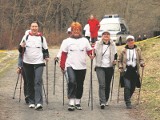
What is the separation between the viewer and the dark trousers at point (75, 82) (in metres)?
9.88

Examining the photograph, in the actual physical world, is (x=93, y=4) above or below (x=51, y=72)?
above

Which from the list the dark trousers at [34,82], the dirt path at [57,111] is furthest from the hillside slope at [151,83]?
the dark trousers at [34,82]

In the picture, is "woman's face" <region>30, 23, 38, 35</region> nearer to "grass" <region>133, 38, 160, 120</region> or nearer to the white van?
"grass" <region>133, 38, 160, 120</region>

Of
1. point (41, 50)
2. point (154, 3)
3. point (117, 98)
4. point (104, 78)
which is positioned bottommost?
point (117, 98)

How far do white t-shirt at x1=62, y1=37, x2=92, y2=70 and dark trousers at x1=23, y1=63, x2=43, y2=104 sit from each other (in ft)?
2.41

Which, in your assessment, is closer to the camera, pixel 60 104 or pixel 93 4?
pixel 60 104

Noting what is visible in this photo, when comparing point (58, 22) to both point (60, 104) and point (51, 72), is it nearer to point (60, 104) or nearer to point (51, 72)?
point (51, 72)

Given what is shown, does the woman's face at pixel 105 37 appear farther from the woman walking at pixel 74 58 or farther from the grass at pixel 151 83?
the grass at pixel 151 83

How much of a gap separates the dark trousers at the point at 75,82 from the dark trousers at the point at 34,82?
0.71 m

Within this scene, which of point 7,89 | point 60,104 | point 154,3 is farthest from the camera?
point 154,3

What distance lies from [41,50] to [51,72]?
22.9 feet

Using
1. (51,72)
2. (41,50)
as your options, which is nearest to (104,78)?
(41,50)

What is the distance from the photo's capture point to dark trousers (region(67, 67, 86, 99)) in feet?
32.4

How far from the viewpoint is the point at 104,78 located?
10.4 metres
